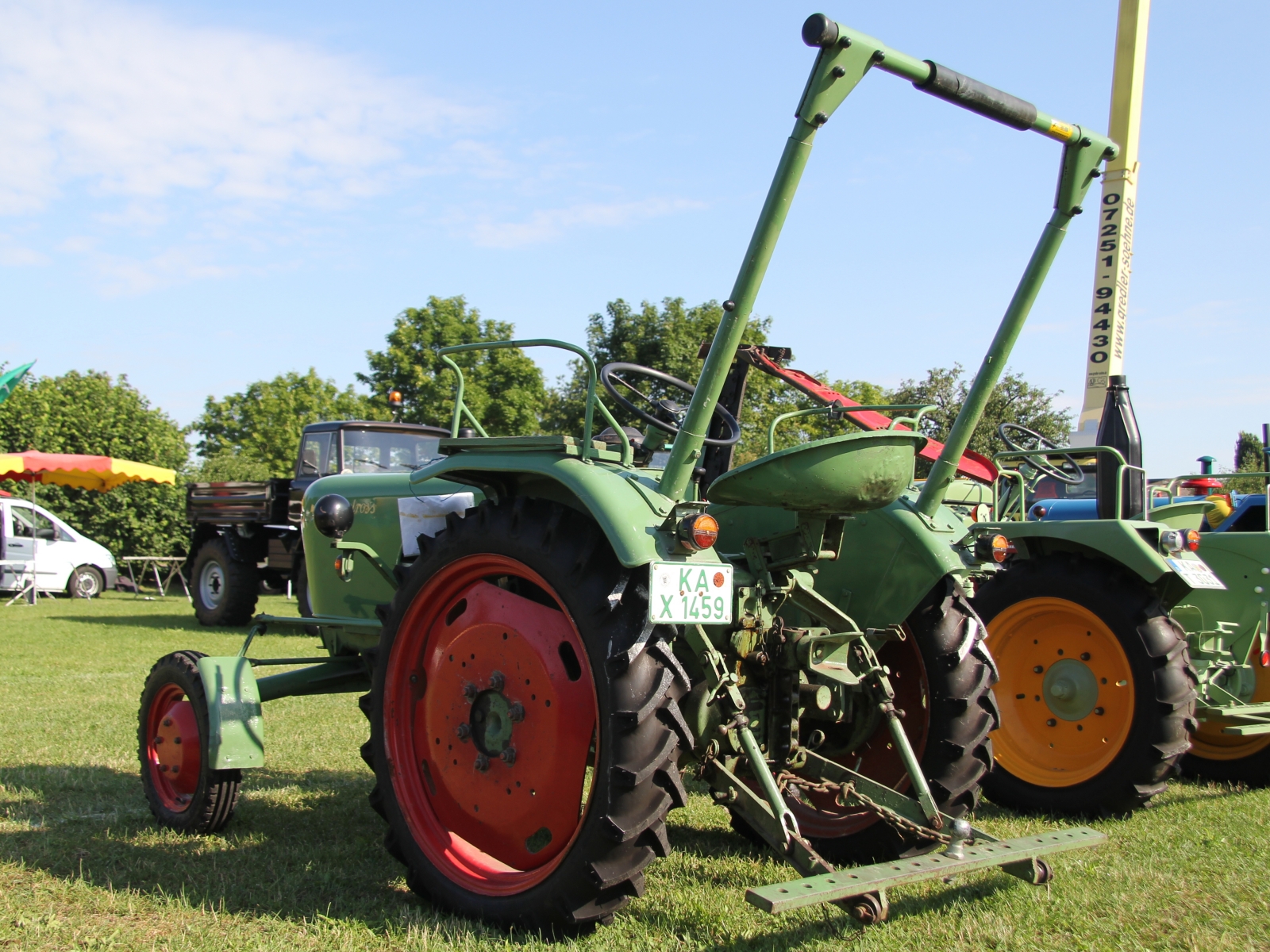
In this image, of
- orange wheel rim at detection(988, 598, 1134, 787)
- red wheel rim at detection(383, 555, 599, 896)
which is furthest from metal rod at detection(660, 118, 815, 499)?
orange wheel rim at detection(988, 598, 1134, 787)

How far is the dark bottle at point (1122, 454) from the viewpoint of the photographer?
5719mm

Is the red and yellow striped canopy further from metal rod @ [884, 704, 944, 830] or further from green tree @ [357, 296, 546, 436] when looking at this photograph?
metal rod @ [884, 704, 944, 830]

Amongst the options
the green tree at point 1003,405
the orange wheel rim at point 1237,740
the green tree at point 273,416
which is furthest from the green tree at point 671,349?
the green tree at point 273,416

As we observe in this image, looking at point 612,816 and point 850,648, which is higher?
point 850,648

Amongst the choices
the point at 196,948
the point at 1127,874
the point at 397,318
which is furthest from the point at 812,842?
the point at 397,318

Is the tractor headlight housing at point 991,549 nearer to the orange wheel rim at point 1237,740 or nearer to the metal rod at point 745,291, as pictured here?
the metal rod at point 745,291

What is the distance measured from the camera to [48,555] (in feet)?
56.3

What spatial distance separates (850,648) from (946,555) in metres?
0.50

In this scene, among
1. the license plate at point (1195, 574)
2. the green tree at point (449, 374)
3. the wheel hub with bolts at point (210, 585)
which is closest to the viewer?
the license plate at point (1195, 574)

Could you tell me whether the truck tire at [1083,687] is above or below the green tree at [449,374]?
below

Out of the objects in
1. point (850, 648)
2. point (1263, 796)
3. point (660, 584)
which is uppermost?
point (660, 584)

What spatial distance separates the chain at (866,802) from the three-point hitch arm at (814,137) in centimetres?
110

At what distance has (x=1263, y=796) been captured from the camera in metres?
5.09

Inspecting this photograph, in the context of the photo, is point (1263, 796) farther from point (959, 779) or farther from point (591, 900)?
point (591, 900)
